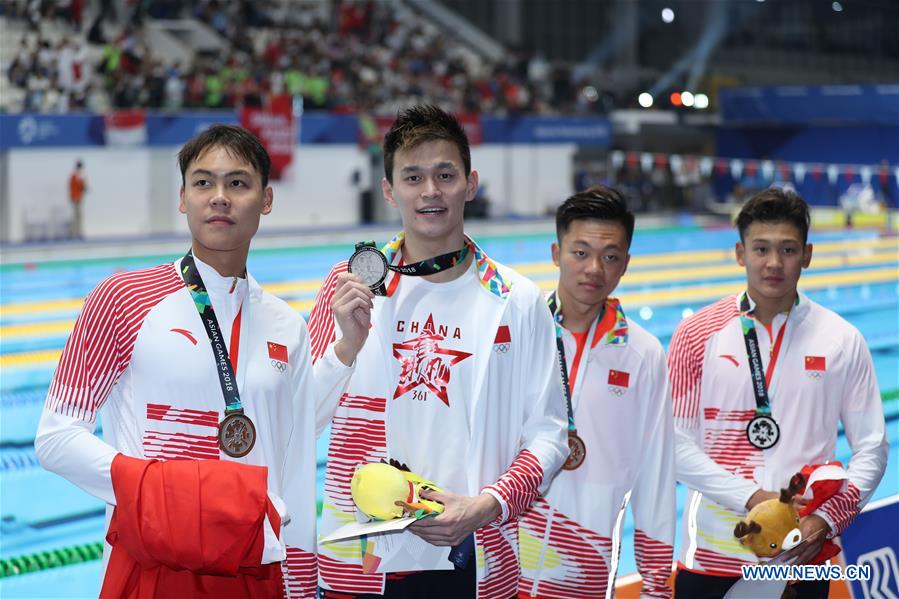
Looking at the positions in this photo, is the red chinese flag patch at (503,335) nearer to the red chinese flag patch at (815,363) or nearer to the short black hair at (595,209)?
the short black hair at (595,209)

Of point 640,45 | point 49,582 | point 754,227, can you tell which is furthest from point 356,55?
point 754,227

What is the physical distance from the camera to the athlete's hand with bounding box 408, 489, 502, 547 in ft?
7.59

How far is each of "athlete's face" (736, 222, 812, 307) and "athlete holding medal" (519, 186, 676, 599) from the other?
0.41 metres

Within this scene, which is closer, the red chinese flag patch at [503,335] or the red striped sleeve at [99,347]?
the red striped sleeve at [99,347]

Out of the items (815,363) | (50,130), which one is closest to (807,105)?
(50,130)

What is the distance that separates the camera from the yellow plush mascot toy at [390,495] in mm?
2305

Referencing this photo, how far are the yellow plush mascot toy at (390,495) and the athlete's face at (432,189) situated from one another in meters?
0.57

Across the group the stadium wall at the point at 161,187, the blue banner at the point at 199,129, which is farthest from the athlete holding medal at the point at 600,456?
the stadium wall at the point at 161,187

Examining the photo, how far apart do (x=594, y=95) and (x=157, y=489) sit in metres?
26.9

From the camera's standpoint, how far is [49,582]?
5.09 metres

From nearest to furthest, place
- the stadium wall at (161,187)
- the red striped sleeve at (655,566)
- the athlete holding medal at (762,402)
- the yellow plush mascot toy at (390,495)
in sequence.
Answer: the yellow plush mascot toy at (390,495)
the red striped sleeve at (655,566)
the athlete holding medal at (762,402)
the stadium wall at (161,187)

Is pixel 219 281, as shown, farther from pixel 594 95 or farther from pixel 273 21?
pixel 594 95

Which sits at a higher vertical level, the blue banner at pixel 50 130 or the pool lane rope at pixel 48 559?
the blue banner at pixel 50 130

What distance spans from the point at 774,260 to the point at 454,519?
1415mm
